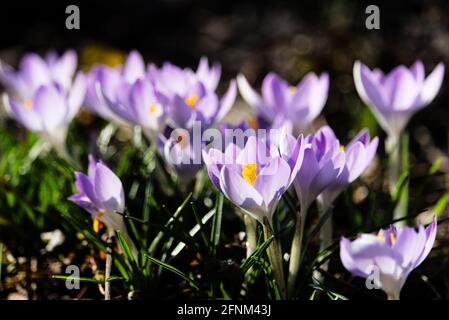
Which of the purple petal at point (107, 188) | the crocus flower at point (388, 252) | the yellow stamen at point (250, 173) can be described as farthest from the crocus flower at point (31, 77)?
the crocus flower at point (388, 252)

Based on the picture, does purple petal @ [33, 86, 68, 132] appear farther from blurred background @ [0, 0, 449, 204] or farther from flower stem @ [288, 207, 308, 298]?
blurred background @ [0, 0, 449, 204]

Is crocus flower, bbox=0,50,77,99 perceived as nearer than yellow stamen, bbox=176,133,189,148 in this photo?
No

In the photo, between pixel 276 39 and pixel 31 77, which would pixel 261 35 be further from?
pixel 31 77

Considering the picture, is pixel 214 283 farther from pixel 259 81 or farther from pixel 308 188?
pixel 259 81

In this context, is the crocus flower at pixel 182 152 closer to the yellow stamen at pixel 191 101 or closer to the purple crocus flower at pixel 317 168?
the yellow stamen at pixel 191 101

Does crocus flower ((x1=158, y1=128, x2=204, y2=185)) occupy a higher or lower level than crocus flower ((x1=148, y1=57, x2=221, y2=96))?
lower

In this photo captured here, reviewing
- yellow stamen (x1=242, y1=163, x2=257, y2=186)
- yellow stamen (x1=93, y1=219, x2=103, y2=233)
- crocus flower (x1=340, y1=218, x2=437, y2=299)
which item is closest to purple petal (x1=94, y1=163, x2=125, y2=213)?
yellow stamen (x1=93, y1=219, x2=103, y2=233)

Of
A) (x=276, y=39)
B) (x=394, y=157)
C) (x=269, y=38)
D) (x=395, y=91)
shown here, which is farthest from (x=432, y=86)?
(x=269, y=38)
